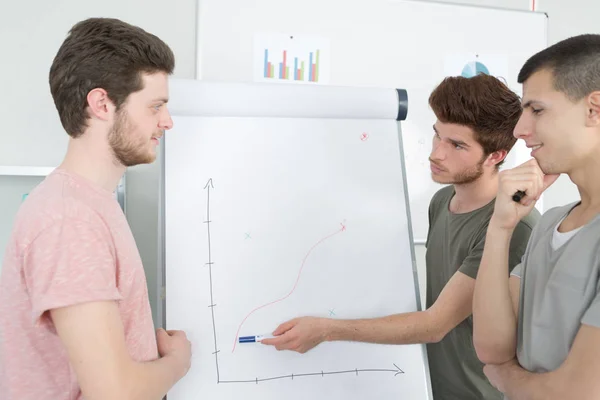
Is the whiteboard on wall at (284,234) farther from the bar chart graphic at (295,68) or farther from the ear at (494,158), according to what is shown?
the bar chart graphic at (295,68)

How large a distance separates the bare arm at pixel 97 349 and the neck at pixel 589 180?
0.93 metres

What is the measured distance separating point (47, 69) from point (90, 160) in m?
1.18

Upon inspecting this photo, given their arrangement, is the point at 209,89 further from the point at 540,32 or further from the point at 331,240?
the point at 540,32

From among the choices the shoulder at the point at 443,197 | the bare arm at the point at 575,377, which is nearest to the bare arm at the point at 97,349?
the bare arm at the point at 575,377

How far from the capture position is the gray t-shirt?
100 centimetres

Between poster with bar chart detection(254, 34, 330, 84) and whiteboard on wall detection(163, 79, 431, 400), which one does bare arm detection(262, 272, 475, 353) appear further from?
poster with bar chart detection(254, 34, 330, 84)

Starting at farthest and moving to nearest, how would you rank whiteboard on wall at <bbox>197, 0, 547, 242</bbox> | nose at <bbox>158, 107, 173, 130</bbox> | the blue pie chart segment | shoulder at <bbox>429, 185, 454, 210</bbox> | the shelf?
the blue pie chart segment
whiteboard on wall at <bbox>197, 0, 547, 242</bbox>
the shelf
shoulder at <bbox>429, 185, 454, 210</bbox>
nose at <bbox>158, 107, 173, 130</bbox>

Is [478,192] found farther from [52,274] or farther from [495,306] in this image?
[52,274]

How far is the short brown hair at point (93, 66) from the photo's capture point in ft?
3.34

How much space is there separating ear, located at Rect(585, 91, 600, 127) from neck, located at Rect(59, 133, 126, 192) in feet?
3.06

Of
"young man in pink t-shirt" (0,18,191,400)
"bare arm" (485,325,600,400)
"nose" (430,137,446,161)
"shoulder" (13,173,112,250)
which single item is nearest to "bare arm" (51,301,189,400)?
"young man in pink t-shirt" (0,18,191,400)

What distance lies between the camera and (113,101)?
104 cm

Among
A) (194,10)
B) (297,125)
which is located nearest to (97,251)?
(297,125)

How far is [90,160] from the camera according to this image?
3.39ft
